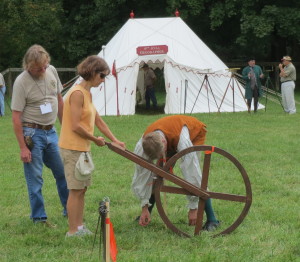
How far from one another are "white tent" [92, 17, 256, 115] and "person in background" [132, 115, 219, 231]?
12.3 metres

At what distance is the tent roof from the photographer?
18.7 metres

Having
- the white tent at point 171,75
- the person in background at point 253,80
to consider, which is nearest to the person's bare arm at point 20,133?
the white tent at point 171,75

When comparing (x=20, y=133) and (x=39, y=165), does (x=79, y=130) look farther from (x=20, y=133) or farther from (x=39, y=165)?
(x=39, y=165)

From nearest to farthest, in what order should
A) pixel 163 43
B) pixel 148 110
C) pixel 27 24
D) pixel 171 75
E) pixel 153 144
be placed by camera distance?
pixel 153 144, pixel 171 75, pixel 163 43, pixel 148 110, pixel 27 24

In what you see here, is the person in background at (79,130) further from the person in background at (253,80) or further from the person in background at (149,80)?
the person in background at (149,80)

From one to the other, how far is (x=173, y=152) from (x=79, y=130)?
91 centimetres

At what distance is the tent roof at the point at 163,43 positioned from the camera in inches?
738

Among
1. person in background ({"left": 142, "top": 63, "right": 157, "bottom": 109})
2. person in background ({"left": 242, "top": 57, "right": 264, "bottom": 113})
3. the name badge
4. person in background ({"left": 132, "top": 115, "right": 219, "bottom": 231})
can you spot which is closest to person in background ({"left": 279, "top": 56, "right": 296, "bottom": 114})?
person in background ({"left": 242, "top": 57, "right": 264, "bottom": 113})

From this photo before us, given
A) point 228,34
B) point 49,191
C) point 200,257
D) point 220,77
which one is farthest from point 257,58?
point 200,257

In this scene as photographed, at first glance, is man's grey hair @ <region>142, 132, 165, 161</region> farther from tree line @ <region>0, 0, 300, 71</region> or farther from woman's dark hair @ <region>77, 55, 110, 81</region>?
tree line @ <region>0, 0, 300, 71</region>

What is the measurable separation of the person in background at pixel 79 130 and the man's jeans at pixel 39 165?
46 cm

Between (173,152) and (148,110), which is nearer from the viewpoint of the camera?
(173,152)

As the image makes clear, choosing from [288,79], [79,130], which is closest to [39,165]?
[79,130]

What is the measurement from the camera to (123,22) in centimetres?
3083
